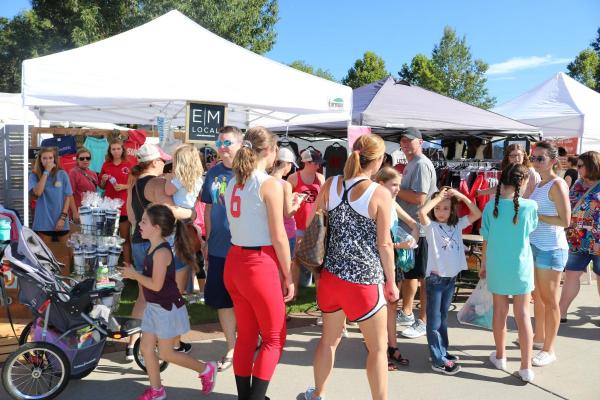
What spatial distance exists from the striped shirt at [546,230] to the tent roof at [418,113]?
307 centimetres

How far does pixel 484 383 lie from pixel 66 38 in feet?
86.3

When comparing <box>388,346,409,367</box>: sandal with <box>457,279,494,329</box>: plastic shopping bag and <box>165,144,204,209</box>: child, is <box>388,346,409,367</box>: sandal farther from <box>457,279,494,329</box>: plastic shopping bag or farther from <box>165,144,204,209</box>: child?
<box>165,144,204,209</box>: child

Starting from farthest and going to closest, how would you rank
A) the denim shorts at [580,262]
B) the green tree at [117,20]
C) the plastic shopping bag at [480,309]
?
the green tree at [117,20] → the denim shorts at [580,262] → the plastic shopping bag at [480,309]

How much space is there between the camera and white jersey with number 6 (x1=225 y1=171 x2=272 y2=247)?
3020 millimetres

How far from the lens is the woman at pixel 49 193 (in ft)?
19.1

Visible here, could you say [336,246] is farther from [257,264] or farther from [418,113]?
[418,113]

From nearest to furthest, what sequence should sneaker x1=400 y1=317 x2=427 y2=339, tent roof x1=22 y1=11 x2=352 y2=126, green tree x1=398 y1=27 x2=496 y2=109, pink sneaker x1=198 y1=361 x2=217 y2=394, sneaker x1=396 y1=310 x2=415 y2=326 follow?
pink sneaker x1=198 y1=361 x2=217 y2=394, tent roof x1=22 y1=11 x2=352 y2=126, sneaker x1=400 y1=317 x2=427 y2=339, sneaker x1=396 y1=310 x2=415 y2=326, green tree x1=398 y1=27 x2=496 y2=109

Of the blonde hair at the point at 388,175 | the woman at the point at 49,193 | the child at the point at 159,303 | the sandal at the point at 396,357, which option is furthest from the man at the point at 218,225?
the woman at the point at 49,193

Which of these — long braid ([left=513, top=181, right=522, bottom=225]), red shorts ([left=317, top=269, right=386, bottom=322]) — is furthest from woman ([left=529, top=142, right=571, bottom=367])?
red shorts ([left=317, top=269, right=386, bottom=322])

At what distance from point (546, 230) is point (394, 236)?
4.82ft

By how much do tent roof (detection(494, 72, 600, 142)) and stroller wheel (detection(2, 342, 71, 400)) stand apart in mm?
10574

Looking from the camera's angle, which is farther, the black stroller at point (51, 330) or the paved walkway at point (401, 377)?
the paved walkway at point (401, 377)

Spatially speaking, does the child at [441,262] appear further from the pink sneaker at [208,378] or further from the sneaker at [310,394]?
the pink sneaker at [208,378]

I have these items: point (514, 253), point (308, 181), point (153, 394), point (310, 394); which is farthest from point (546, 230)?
point (153, 394)
